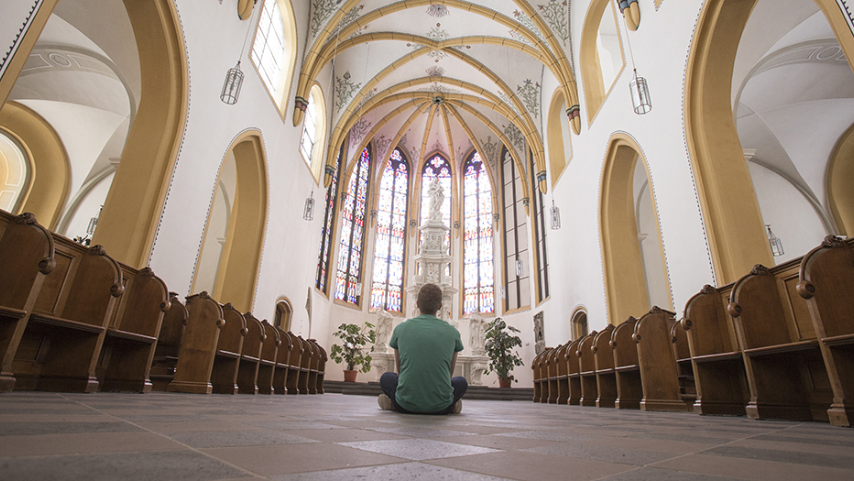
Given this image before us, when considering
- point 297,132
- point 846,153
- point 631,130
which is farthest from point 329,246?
point 846,153

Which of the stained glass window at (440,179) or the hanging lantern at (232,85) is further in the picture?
the stained glass window at (440,179)

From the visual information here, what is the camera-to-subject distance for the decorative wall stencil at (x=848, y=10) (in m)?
3.57

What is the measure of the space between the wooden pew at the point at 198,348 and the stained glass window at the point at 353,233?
10.7 m

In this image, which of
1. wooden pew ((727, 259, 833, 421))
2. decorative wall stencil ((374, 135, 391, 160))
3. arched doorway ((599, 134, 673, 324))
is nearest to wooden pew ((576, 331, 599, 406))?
arched doorway ((599, 134, 673, 324))

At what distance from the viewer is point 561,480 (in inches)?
37.5

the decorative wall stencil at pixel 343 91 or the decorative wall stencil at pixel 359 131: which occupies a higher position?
the decorative wall stencil at pixel 359 131

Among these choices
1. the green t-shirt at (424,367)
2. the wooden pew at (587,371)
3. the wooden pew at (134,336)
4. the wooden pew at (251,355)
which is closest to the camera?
the green t-shirt at (424,367)

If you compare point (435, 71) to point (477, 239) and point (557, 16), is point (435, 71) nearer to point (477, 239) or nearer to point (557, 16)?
point (557, 16)

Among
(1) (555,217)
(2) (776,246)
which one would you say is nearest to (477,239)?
(1) (555,217)

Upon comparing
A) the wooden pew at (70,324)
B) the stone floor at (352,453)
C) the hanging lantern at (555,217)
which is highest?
the hanging lantern at (555,217)

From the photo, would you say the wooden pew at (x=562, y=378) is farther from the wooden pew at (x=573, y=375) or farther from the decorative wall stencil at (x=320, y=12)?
the decorative wall stencil at (x=320, y=12)

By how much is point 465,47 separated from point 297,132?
6083 millimetres

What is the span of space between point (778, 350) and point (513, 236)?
1374 cm

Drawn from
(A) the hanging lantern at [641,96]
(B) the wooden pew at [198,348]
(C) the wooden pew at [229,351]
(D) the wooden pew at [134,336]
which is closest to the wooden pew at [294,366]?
(C) the wooden pew at [229,351]
